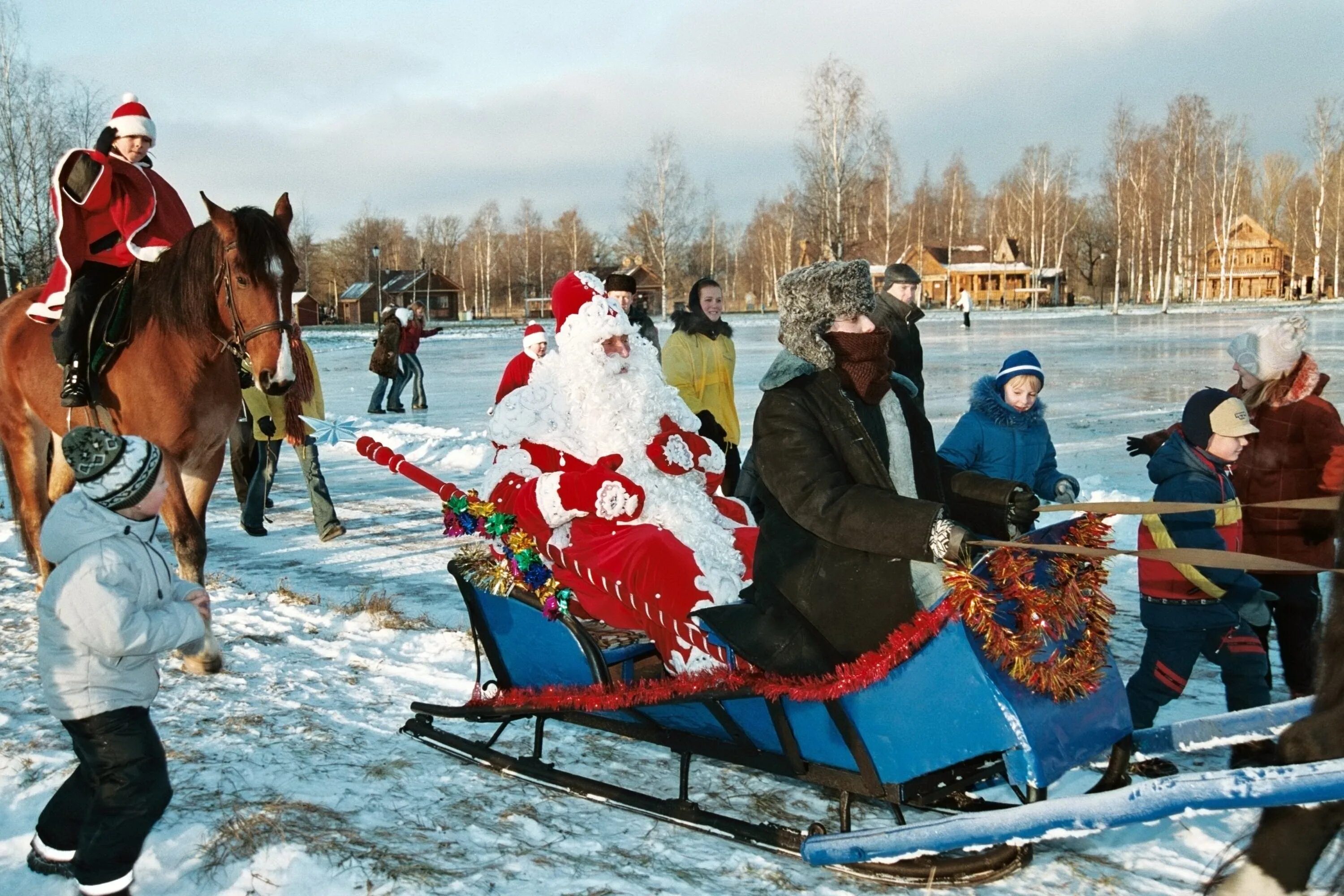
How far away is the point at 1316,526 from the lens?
437 centimetres

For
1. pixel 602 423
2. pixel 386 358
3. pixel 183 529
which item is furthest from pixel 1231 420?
pixel 386 358

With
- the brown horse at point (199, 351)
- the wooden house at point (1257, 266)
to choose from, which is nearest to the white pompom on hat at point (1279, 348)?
the brown horse at point (199, 351)

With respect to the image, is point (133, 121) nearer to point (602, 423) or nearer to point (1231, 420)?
point (602, 423)

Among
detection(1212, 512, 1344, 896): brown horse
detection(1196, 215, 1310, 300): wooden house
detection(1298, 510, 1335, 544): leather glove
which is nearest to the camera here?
detection(1212, 512, 1344, 896): brown horse

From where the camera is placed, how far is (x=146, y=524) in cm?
296

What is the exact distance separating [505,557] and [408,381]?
44.6 feet

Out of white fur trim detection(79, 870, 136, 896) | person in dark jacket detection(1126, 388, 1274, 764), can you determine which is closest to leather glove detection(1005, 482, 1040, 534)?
person in dark jacket detection(1126, 388, 1274, 764)

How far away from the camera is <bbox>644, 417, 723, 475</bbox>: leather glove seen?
14.6 ft

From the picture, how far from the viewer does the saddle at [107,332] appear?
215 inches

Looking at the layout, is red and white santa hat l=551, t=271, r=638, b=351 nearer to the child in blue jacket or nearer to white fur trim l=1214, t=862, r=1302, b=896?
the child in blue jacket

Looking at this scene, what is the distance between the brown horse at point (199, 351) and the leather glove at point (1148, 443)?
12.9 feet

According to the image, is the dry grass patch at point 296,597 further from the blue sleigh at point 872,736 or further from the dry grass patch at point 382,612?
the blue sleigh at point 872,736

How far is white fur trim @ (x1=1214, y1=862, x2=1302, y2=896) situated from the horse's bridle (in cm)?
444

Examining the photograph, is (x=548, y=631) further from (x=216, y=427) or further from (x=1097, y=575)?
(x=216, y=427)
